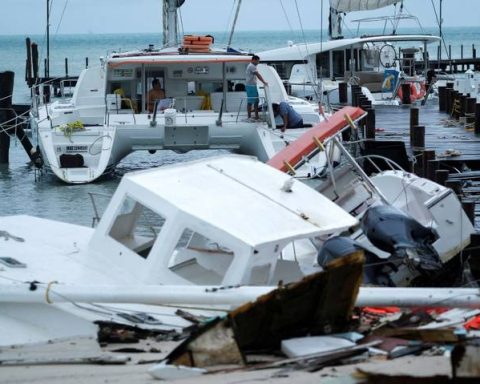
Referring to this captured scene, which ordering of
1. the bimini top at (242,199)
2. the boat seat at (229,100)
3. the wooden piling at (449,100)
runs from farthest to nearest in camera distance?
the wooden piling at (449,100) → the boat seat at (229,100) → the bimini top at (242,199)

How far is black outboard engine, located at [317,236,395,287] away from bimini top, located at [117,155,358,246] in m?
0.28

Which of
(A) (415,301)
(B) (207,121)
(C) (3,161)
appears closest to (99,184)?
(B) (207,121)

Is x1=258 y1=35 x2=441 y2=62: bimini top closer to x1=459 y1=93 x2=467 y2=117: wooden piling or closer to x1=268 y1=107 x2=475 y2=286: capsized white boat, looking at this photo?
x1=459 y1=93 x2=467 y2=117: wooden piling

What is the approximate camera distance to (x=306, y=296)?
32.0ft

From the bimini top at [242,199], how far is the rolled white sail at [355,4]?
1444 inches

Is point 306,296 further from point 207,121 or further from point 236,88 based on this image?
point 236,88

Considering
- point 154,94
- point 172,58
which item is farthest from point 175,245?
point 154,94

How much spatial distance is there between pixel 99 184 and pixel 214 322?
17.2 m

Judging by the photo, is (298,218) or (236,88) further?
(236,88)

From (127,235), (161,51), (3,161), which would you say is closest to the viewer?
(127,235)

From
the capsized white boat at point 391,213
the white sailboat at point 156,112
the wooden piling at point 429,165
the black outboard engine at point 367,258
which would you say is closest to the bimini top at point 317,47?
the white sailboat at point 156,112

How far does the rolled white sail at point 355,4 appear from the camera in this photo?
48.7m

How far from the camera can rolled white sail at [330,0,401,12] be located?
48.7 m

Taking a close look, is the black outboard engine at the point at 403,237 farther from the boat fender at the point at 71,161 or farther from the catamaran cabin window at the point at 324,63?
the catamaran cabin window at the point at 324,63
